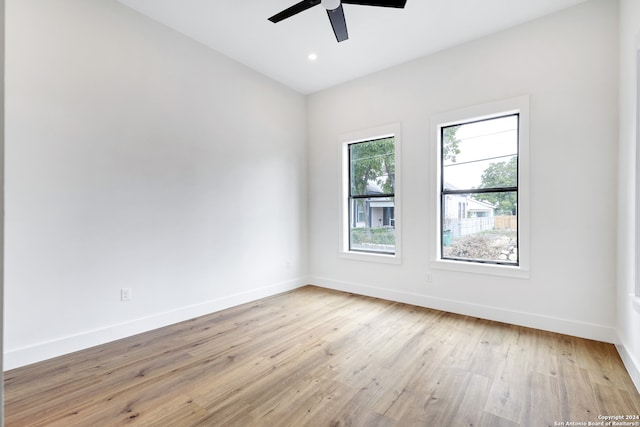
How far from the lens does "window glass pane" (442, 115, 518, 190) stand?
3271 millimetres

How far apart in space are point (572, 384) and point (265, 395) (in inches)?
82.1

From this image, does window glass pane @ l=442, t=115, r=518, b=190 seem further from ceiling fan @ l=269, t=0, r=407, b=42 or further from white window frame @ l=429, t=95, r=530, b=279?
ceiling fan @ l=269, t=0, r=407, b=42

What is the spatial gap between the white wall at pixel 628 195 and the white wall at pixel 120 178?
11.9 feet

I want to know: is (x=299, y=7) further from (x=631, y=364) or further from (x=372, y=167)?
(x=631, y=364)

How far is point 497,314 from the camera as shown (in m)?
3.26

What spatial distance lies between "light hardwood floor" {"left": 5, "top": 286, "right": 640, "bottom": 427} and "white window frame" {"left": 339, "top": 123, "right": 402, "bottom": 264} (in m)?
1.11

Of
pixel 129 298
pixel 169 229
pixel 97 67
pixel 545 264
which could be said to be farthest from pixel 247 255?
pixel 545 264

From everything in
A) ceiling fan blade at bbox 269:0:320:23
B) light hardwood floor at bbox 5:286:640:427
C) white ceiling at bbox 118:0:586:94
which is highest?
white ceiling at bbox 118:0:586:94

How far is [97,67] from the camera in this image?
2742 millimetres

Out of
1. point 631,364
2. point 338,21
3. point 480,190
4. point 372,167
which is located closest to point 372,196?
point 372,167

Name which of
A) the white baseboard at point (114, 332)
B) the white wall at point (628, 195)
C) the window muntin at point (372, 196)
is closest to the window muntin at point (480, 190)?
the window muntin at point (372, 196)

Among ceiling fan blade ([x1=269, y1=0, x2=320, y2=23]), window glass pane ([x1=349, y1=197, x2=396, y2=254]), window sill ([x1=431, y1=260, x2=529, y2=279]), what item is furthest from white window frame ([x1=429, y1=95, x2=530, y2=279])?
ceiling fan blade ([x1=269, y1=0, x2=320, y2=23])

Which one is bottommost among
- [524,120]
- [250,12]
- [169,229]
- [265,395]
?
[265,395]

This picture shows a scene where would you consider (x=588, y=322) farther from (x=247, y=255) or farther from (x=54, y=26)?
(x=54, y=26)
